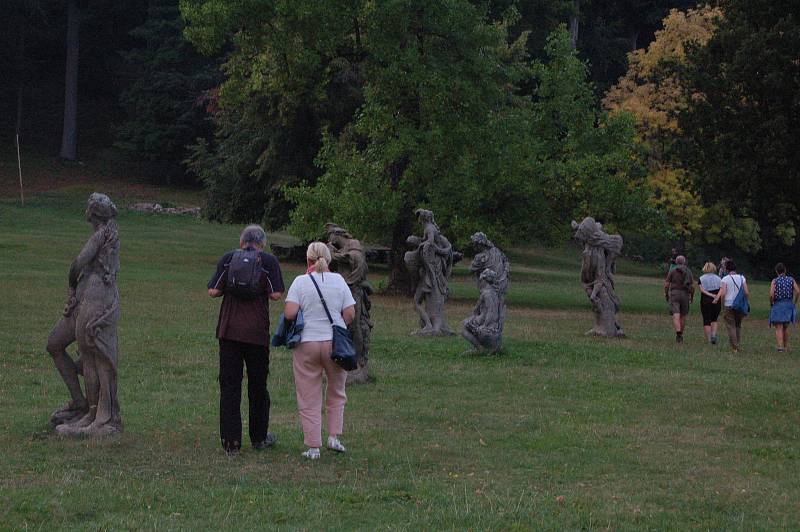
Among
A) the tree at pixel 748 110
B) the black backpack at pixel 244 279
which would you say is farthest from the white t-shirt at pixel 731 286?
the black backpack at pixel 244 279

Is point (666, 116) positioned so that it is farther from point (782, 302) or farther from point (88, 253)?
point (88, 253)

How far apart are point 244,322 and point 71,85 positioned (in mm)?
61395

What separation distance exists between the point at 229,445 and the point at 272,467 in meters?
0.78

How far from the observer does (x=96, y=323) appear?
11508 mm

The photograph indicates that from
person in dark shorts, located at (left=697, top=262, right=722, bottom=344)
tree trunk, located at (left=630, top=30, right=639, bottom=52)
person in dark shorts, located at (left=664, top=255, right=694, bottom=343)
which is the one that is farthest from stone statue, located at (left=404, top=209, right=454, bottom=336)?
tree trunk, located at (left=630, top=30, right=639, bottom=52)

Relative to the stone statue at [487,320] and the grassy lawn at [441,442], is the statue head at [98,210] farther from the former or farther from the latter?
A: the stone statue at [487,320]

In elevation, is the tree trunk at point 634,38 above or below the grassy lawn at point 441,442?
above

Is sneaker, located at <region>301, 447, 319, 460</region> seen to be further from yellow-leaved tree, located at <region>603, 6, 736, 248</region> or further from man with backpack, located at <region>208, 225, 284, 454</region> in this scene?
yellow-leaved tree, located at <region>603, 6, 736, 248</region>

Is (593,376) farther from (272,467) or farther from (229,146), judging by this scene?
(229,146)

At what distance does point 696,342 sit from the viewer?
25.7 meters

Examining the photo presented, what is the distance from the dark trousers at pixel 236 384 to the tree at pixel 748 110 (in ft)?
75.5

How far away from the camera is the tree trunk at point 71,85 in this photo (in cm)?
6956

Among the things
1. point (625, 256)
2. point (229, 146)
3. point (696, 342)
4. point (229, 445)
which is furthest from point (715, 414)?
point (625, 256)

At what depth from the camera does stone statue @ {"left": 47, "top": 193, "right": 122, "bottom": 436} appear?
11562 mm
